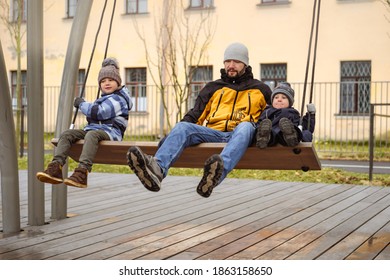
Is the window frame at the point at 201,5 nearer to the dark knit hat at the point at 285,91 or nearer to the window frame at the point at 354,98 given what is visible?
the window frame at the point at 354,98

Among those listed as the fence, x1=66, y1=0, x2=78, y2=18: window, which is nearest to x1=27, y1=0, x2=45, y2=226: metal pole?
the fence

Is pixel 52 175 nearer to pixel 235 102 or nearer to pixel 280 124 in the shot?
pixel 235 102

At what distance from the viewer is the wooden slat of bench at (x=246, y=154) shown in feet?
13.5

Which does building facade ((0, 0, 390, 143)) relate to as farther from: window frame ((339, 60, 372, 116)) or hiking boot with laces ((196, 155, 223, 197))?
hiking boot with laces ((196, 155, 223, 197))

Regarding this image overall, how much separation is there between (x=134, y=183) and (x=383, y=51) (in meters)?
9.36

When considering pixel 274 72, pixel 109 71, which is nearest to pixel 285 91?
pixel 109 71

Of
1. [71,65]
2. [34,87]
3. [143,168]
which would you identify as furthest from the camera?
[71,65]

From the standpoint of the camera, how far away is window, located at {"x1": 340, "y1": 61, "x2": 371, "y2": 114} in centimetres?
1606

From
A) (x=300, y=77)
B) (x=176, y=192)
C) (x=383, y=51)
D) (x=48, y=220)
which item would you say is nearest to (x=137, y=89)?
(x=300, y=77)

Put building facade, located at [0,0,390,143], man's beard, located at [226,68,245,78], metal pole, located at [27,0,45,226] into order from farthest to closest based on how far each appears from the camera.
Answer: building facade, located at [0,0,390,143] → metal pole, located at [27,0,45,226] → man's beard, located at [226,68,245,78]

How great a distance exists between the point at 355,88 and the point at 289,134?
1275 centimetres

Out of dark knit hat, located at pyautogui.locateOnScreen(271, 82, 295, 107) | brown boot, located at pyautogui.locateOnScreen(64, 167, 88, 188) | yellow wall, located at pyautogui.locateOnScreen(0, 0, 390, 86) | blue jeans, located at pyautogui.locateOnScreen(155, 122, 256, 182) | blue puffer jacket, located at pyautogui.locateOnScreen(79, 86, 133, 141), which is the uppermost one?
yellow wall, located at pyautogui.locateOnScreen(0, 0, 390, 86)

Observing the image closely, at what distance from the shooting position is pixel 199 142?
14.2ft

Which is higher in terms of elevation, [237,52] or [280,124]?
[237,52]
